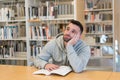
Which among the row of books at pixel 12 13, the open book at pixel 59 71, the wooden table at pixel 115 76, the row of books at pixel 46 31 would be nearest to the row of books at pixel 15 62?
the row of books at pixel 46 31

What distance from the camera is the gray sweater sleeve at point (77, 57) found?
81.0 inches

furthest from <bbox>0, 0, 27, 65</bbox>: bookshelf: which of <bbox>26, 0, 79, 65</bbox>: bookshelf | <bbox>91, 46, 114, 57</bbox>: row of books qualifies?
<bbox>91, 46, 114, 57</bbox>: row of books

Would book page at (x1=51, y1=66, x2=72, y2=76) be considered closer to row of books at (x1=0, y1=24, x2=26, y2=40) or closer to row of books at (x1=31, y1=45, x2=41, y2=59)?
row of books at (x1=31, y1=45, x2=41, y2=59)

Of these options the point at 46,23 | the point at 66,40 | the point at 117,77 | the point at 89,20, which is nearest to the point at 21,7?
the point at 46,23

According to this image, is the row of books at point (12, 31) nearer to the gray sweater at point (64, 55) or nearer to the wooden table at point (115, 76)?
the gray sweater at point (64, 55)

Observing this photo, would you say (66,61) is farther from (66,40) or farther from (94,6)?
(94,6)

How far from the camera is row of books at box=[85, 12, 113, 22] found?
426 centimetres

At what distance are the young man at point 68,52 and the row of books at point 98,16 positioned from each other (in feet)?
6.76

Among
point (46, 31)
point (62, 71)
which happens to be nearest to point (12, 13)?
point (46, 31)

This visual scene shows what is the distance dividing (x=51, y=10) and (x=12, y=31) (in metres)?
0.92

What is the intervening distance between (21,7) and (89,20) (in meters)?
1.39

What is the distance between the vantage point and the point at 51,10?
399 cm

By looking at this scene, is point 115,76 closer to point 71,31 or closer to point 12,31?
point 71,31

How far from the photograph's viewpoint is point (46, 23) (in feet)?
13.5
